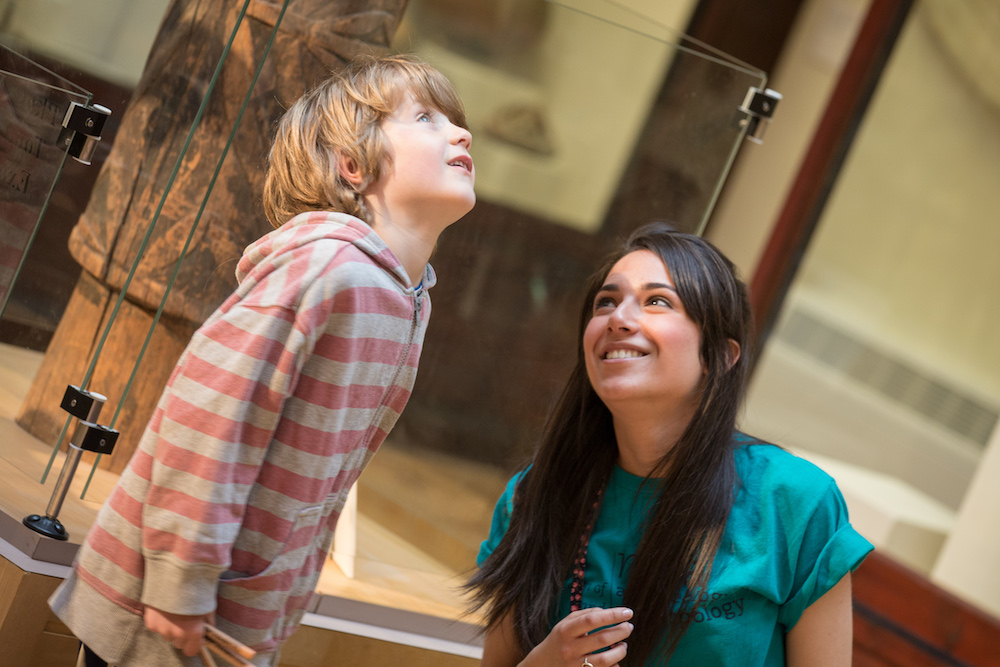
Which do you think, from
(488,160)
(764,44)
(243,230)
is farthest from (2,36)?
(764,44)

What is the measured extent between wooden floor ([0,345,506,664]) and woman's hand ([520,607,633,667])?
291 mm

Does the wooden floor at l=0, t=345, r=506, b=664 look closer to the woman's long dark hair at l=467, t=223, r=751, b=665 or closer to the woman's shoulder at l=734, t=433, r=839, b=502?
the woman's long dark hair at l=467, t=223, r=751, b=665

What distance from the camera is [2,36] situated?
1399mm

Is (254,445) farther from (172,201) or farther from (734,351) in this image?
(734,351)

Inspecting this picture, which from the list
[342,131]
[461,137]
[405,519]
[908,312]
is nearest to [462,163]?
[461,137]

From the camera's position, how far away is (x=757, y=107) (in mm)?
1799

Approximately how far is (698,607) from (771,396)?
1.94m

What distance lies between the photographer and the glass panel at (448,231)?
4.34 feet

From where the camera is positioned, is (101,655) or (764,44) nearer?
(101,655)

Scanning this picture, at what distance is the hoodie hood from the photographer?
0.97 meters

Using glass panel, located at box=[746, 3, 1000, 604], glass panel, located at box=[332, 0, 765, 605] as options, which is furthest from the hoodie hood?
glass panel, located at box=[746, 3, 1000, 604]

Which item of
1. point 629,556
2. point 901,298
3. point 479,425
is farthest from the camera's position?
point 901,298

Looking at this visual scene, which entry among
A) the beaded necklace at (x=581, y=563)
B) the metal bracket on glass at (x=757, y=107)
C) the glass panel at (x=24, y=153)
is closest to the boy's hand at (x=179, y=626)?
the beaded necklace at (x=581, y=563)

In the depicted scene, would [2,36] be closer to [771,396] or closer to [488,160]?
[488,160]
